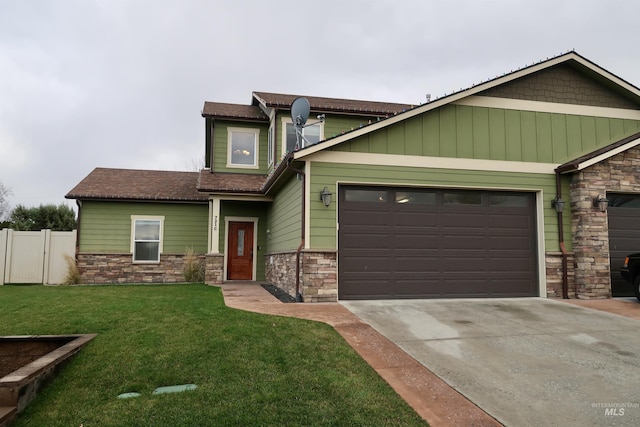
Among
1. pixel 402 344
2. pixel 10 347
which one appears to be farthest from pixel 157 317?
pixel 402 344

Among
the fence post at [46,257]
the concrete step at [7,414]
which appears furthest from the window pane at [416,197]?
the fence post at [46,257]

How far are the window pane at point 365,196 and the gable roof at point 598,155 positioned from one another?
418 cm

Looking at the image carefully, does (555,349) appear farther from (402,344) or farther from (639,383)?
(402,344)

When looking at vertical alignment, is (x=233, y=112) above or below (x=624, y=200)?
above

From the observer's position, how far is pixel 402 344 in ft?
17.0

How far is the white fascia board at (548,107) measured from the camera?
905 centimetres

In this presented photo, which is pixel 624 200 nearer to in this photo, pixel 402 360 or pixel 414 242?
pixel 414 242

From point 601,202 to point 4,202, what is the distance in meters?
39.8

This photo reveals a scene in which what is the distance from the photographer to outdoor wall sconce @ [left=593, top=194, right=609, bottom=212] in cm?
874

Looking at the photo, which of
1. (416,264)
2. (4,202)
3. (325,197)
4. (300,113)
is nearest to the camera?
(325,197)

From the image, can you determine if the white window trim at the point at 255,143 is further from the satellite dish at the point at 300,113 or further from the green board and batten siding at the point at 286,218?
the satellite dish at the point at 300,113

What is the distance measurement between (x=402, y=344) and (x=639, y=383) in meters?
2.44

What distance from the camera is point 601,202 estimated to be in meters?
8.75

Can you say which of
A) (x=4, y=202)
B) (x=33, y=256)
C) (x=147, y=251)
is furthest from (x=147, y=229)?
(x=4, y=202)
